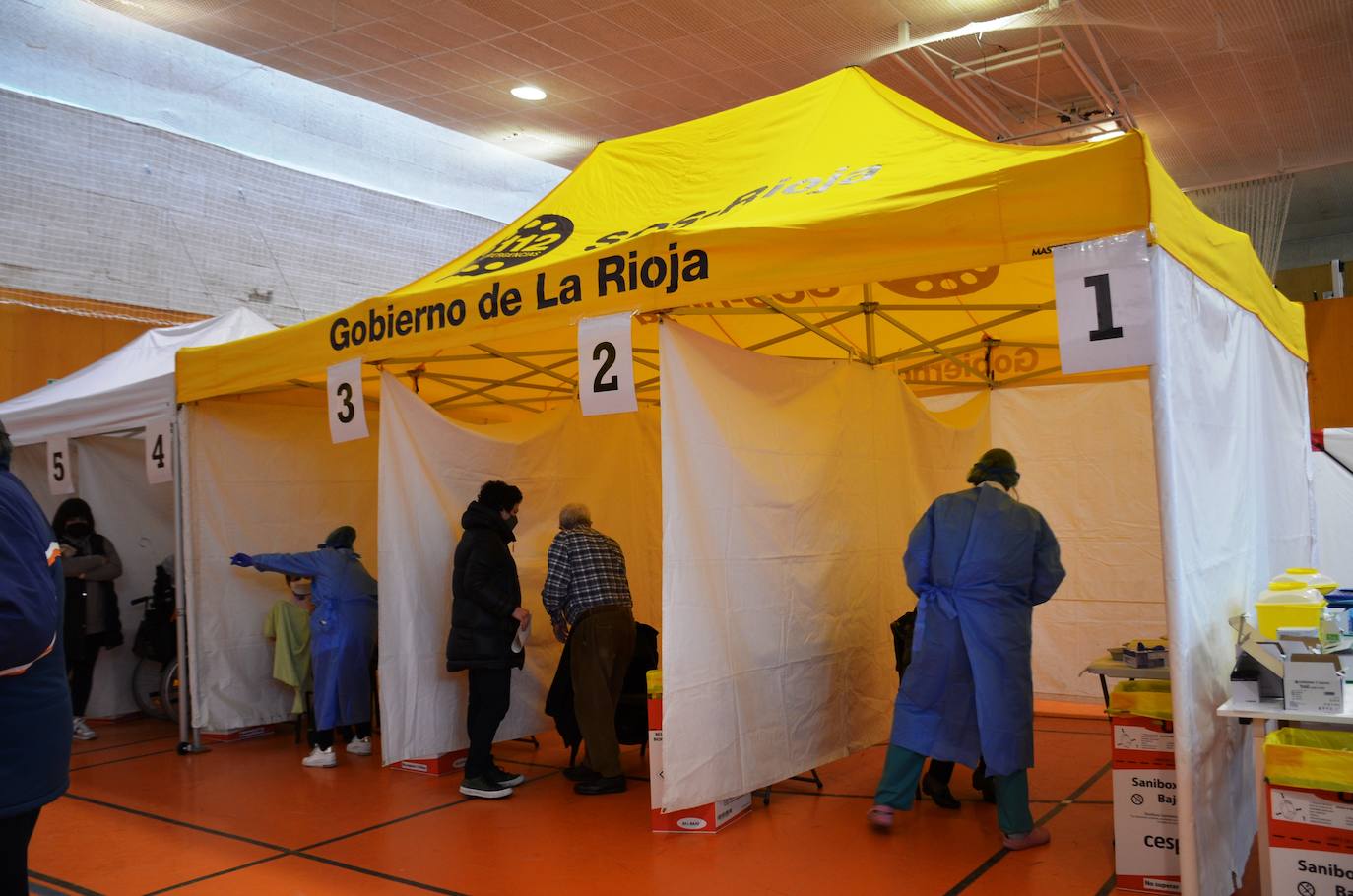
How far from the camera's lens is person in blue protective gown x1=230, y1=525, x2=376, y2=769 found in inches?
235

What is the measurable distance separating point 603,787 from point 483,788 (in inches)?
22.5

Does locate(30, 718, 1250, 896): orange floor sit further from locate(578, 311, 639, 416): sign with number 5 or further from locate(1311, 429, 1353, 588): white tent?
locate(1311, 429, 1353, 588): white tent

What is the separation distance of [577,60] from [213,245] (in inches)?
143

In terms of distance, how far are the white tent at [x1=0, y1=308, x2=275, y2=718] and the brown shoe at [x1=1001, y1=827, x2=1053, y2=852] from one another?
578 centimetres

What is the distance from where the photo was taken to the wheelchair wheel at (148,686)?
295 inches

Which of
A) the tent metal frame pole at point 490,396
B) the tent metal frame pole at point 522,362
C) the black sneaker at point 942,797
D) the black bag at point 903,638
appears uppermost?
the tent metal frame pole at point 522,362

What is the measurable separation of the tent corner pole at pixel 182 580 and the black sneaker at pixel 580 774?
247cm

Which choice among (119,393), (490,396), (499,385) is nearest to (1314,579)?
(499,385)

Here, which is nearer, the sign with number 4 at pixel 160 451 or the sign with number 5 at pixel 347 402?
the sign with number 5 at pixel 347 402

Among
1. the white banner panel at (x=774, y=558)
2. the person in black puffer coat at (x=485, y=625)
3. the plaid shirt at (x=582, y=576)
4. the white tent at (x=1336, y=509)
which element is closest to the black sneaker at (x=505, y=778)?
the person in black puffer coat at (x=485, y=625)

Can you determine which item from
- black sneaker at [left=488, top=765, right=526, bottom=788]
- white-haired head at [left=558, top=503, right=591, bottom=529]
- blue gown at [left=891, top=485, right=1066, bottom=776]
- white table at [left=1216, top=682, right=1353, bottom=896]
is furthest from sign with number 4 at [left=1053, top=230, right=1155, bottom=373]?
black sneaker at [left=488, top=765, right=526, bottom=788]

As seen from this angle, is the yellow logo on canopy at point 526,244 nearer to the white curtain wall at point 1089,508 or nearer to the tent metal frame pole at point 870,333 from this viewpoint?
the tent metal frame pole at point 870,333

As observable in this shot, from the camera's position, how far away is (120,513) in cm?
764

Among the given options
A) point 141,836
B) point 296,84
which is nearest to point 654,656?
point 141,836
